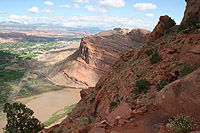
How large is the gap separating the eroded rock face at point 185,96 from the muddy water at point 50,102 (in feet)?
92.8

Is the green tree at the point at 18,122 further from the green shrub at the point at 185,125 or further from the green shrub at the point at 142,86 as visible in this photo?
the green shrub at the point at 185,125

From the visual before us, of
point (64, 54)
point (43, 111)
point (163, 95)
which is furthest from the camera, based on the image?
point (64, 54)

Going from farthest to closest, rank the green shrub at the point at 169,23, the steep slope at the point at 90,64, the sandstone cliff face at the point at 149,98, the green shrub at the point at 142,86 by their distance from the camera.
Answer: the steep slope at the point at 90,64 → the green shrub at the point at 169,23 → the green shrub at the point at 142,86 → the sandstone cliff face at the point at 149,98

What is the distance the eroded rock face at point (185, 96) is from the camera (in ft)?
17.4

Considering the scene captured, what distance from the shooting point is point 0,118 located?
29.0 meters

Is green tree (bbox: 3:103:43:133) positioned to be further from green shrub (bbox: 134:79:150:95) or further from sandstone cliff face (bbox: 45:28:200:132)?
green shrub (bbox: 134:79:150:95)

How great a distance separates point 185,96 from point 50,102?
123ft

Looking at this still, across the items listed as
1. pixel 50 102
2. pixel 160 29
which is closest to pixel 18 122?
pixel 160 29

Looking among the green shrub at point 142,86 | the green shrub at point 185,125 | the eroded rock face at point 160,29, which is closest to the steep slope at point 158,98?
the green shrub at point 142,86

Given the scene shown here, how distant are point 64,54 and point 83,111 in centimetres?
6758

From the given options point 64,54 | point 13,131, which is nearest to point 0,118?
point 13,131

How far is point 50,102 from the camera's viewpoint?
39.2 meters

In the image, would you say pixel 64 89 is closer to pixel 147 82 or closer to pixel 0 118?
pixel 0 118

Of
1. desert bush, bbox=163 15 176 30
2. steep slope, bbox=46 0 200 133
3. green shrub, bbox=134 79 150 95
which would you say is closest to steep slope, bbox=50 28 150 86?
desert bush, bbox=163 15 176 30
